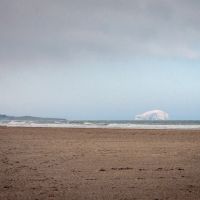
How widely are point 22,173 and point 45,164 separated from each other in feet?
5.84

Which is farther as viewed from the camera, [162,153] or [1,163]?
[162,153]

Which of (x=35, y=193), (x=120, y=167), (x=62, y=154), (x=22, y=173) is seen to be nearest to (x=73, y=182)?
(x=35, y=193)

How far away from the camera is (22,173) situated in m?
10.9

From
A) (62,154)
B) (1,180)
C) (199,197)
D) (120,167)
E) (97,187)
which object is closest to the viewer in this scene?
(199,197)

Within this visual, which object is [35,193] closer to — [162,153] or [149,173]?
[149,173]

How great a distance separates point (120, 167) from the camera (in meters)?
12.0

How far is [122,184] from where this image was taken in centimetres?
932

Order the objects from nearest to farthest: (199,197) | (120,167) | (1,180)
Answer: (199,197), (1,180), (120,167)

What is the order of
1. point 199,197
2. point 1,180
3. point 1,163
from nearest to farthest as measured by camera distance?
point 199,197 → point 1,180 → point 1,163

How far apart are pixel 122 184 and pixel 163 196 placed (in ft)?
4.77

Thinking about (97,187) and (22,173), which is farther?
(22,173)

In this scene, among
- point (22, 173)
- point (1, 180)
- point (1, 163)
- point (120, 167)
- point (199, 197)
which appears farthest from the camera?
point (1, 163)

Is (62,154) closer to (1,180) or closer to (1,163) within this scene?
(1,163)

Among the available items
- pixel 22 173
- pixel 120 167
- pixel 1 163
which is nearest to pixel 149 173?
pixel 120 167
